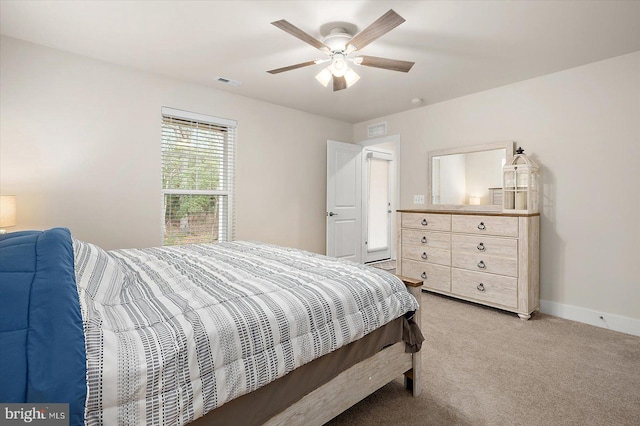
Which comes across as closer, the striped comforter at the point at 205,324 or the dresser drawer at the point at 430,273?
the striped comforter at the point at 205,324

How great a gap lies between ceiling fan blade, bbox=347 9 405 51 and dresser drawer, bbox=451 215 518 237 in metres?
2.21

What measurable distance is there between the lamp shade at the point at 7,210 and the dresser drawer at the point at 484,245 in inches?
160

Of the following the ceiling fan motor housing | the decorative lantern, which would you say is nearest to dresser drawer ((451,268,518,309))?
the decorative lantern

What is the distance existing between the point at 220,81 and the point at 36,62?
5.13 ft

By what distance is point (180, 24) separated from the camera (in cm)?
234

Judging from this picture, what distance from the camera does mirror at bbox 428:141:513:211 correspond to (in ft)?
11.6

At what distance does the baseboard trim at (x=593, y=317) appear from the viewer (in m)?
2.71

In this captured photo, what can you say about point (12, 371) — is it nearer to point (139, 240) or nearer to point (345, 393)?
point (345, 393)

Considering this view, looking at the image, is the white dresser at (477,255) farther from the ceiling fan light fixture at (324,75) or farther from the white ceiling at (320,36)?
the ceiling fan light fixture at (324,75)

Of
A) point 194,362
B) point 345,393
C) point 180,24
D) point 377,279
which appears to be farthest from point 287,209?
point 194,362

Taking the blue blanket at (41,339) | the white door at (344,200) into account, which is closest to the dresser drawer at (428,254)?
the white door at (344,200)

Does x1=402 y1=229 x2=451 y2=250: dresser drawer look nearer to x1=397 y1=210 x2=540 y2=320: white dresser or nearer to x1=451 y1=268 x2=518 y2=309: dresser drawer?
x1=397 y1=210 x2=540 y2=320: white dresser

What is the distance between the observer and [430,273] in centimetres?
376

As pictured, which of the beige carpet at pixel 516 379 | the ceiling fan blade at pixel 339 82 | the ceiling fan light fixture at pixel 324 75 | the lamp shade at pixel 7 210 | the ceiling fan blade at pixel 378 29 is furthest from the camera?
the ceiling fan blade at pixel 339 82
